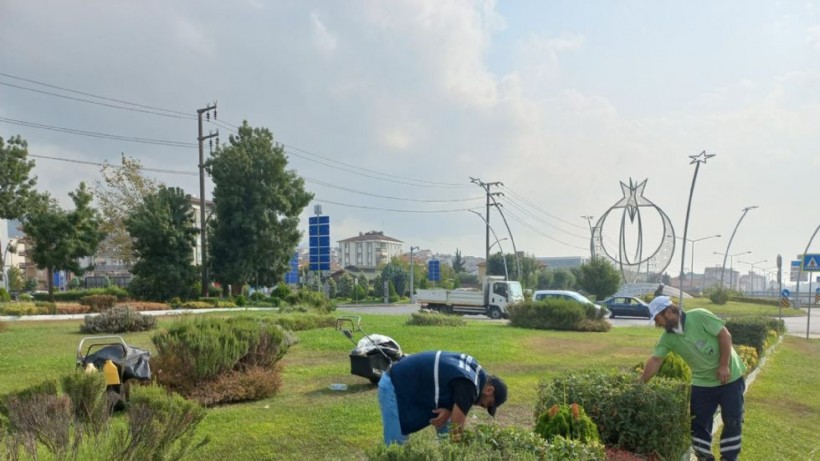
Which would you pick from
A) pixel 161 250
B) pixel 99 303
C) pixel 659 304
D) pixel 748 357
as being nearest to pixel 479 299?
pixel 161 250

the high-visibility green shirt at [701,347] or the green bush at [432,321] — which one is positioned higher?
the high-visibility green shirt at [701,347]

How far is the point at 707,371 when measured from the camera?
5.19 meters

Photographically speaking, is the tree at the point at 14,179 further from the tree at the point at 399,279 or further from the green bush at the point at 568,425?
the tree at the point at 399,279

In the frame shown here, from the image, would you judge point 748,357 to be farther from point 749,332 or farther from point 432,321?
point 432,321

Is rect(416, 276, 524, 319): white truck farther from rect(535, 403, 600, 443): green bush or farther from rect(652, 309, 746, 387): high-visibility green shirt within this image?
rect(535, 403, 600, 443): green bush

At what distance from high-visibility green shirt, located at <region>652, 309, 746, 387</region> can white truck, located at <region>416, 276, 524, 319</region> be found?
26.8 m

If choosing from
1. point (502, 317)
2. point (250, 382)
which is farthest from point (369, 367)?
point (502, 317)

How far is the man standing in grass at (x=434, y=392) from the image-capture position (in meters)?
3.73

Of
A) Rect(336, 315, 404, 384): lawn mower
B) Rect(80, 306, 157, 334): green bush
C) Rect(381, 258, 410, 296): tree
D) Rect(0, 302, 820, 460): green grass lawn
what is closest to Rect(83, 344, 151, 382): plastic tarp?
Rect(0, 302, 820, 460): green grass lawn

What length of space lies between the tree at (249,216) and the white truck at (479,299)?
9349mm

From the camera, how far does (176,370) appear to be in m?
7.86

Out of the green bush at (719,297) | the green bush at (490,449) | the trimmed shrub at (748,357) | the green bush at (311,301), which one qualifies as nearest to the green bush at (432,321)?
the green bush at (311,301)

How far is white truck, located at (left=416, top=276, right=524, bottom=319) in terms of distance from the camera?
32.7 meters

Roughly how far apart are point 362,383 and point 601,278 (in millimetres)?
40242
